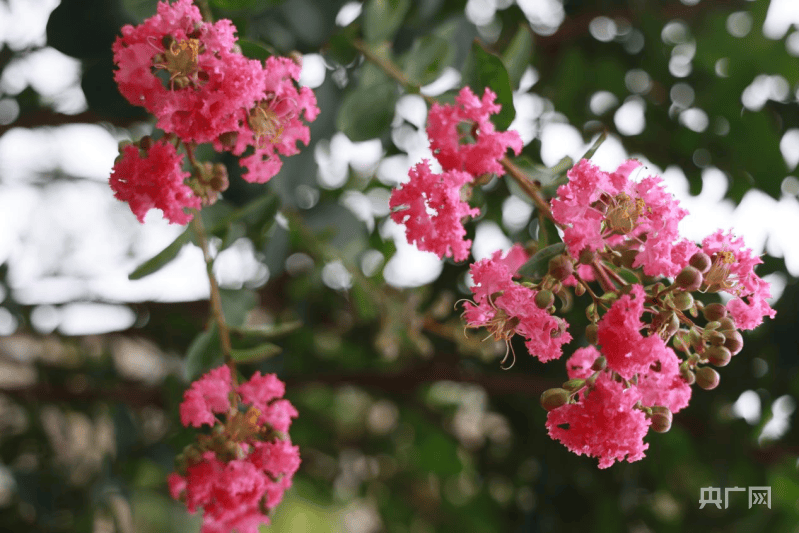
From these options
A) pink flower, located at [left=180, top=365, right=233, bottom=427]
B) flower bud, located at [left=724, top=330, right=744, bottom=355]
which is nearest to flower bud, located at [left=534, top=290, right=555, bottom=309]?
flower bud, located at [left=724, top=330, right=744, bottom=355]

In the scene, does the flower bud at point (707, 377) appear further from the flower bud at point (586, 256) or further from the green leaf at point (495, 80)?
the green leaf at point (495, 80)

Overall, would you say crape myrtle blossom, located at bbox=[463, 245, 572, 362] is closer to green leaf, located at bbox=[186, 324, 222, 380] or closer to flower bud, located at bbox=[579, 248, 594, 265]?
flower bud, located at bbox=[579, 248, 594, 265]

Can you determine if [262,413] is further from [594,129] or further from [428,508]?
[428,508]

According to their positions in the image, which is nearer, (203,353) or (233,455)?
(233,455)

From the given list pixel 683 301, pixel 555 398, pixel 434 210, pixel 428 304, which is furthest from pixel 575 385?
pixel 428 304

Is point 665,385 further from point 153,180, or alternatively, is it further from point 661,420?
point 153,180

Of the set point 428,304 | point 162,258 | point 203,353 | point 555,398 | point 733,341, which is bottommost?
point 428,304
